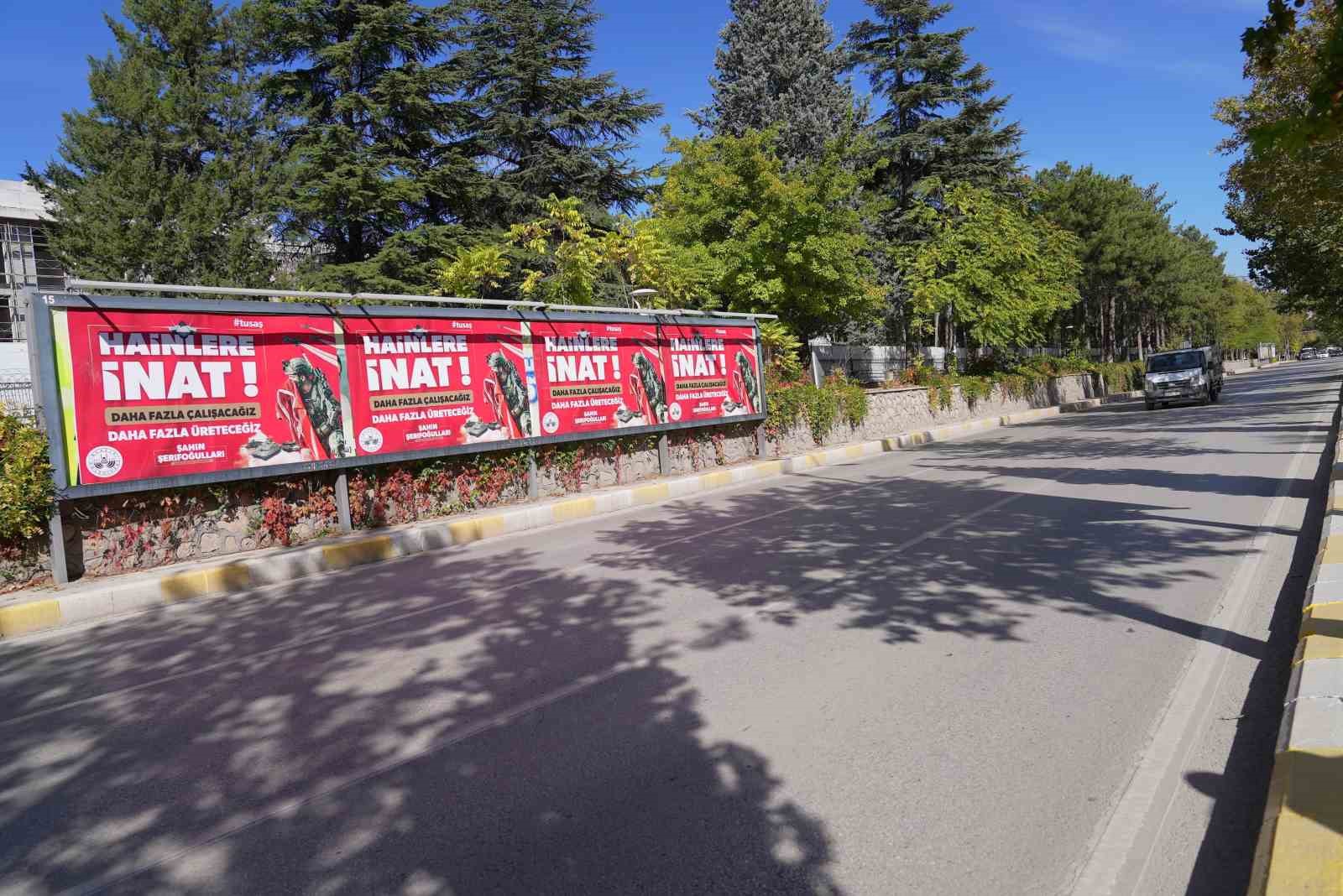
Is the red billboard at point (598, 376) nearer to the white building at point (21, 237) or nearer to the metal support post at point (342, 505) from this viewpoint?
the metal support post at point (342, 505)

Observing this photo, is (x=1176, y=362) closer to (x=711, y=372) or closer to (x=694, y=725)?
(x=711, y=372)

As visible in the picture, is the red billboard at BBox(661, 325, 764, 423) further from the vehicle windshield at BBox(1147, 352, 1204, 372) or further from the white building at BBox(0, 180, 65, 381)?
the white building at BBox(0, 180, 65, 381)

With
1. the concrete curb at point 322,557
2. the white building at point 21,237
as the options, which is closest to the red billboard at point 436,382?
the concrete curb at point 322,557

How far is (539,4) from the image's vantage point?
2702cm

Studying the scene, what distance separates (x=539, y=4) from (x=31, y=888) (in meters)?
29.3

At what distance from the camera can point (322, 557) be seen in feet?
28.7

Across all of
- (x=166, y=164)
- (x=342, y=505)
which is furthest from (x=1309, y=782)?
(x=166, y=164)

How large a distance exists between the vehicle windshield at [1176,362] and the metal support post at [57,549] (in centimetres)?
2994

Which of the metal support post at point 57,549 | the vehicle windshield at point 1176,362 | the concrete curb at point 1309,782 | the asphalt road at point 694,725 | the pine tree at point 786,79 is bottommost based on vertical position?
the asphalt road at point 694,725

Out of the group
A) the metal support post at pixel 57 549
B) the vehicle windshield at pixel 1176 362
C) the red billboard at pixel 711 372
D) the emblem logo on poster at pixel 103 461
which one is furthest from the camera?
the vehicle windshield at pixel 1176 362

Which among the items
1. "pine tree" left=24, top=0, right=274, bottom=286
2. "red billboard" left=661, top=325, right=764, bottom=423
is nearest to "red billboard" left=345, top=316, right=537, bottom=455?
"red billboard" left=661, top=325, right=764, bottom=423

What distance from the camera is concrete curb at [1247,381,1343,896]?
2182mm

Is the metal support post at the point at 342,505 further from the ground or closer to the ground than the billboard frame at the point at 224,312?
closer to the ground

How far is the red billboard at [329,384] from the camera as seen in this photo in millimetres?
8156
